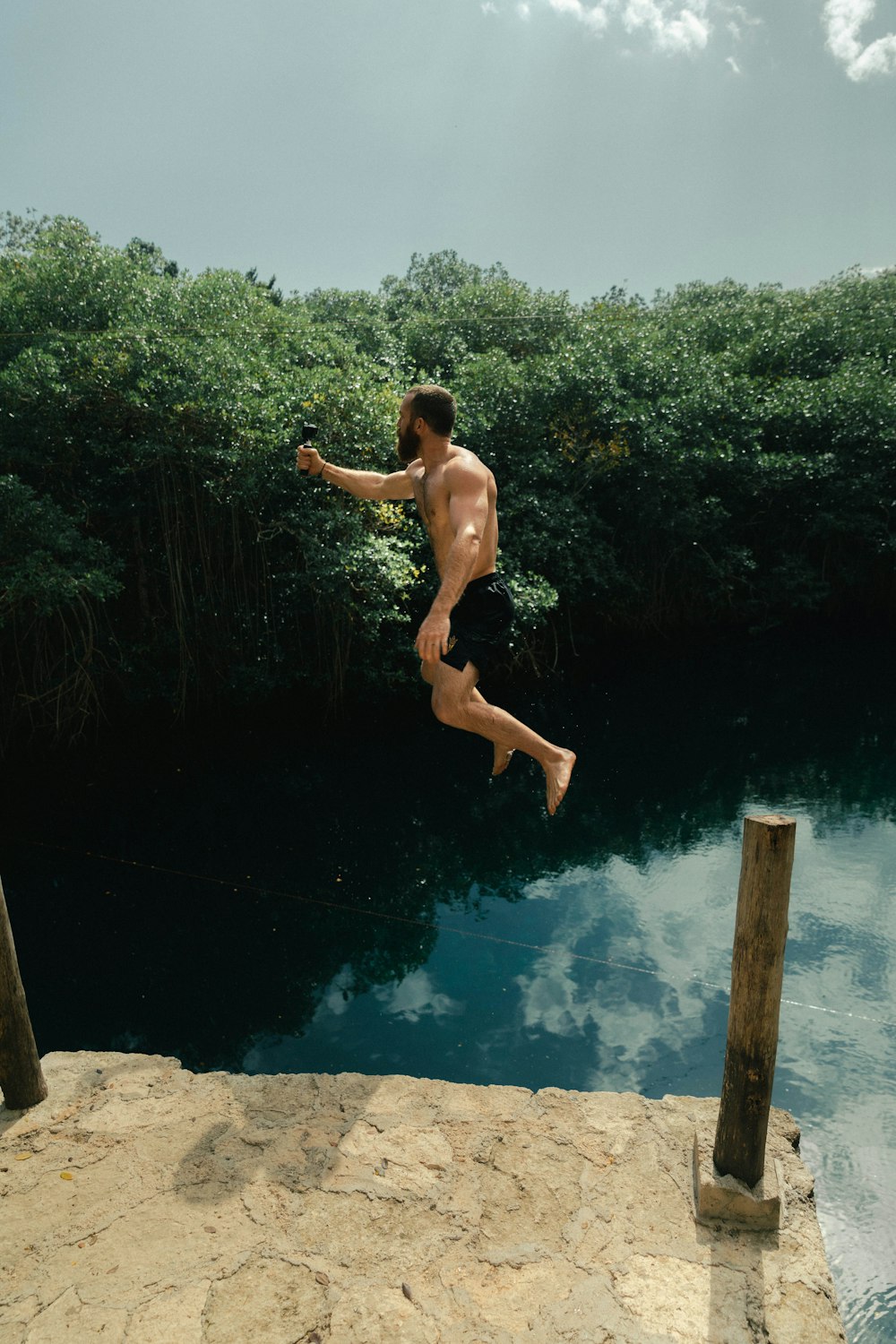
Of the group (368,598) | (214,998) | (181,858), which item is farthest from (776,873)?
(368,598)

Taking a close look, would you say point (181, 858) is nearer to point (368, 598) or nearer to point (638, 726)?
point (368, 598)

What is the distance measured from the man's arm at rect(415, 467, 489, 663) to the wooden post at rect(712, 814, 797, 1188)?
0.93 m

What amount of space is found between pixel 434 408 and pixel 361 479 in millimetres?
655

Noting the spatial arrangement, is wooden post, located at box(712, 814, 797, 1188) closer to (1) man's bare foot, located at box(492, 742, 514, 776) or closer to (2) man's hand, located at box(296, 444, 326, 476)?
(1) man's bare foot, located at box(492, 742, 514, 776)

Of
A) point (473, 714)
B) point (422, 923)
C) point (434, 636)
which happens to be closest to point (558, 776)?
point (473, 714)

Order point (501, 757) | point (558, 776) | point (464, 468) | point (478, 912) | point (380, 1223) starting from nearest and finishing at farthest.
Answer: point (380, 1223), point (464, 468), point (558, 776), point (501, 757), point (478, 912)

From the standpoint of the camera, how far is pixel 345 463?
786 cm

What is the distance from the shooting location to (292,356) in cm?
877

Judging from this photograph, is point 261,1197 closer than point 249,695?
Yes

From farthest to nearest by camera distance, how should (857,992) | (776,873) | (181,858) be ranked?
1. (181,858)
2. (857,992)
3. (776,873)

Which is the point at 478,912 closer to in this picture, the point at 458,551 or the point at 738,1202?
the point at 738,1202

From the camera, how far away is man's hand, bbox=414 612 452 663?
2.46 meters

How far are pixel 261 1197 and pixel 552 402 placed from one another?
9.29m

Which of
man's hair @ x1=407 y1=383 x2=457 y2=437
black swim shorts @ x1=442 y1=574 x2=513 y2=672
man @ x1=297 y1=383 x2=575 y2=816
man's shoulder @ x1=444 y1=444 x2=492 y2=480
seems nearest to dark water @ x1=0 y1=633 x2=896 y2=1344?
A: man @ x1=297 y1=383 x2=575 y2=816
